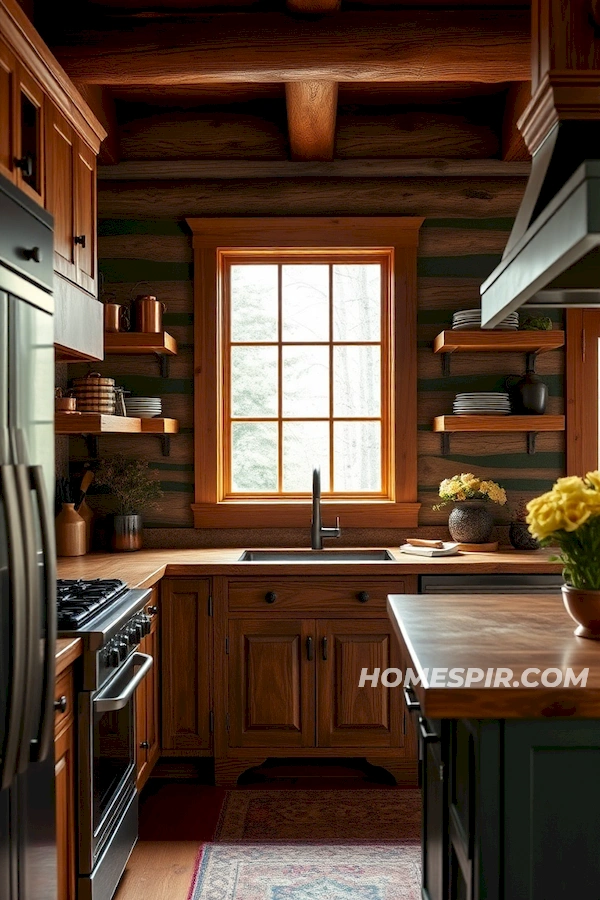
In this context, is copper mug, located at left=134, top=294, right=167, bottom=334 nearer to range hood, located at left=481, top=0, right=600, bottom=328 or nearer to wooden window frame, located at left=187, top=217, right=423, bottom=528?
wooden window frame, located at left=187, top=217, right=423, bottom=528

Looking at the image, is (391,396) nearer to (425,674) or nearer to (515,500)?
(515,500)

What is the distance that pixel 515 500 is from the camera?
430 centimetres

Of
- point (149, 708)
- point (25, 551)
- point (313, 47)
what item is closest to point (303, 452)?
point (149, 708)

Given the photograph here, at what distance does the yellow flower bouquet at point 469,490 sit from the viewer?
395cm

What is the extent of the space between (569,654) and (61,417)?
239cm

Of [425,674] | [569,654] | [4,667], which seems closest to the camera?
[4,667]

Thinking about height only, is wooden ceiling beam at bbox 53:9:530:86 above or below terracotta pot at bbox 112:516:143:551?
above

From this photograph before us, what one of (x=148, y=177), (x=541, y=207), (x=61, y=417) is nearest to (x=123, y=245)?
(x=148, y=177)

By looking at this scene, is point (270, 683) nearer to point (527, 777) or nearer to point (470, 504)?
point (470, 504)

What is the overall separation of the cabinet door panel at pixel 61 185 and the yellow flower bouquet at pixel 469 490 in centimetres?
205

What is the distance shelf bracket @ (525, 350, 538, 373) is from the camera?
4266mm

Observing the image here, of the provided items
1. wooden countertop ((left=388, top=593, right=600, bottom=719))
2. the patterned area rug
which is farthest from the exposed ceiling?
the patterned area rug

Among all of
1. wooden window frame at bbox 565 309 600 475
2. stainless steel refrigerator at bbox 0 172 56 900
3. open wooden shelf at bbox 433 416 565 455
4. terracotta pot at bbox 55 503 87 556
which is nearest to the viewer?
stainless steel refrigerator at bbox 0 172 56 900

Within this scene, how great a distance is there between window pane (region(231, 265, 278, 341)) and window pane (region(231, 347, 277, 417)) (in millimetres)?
81
